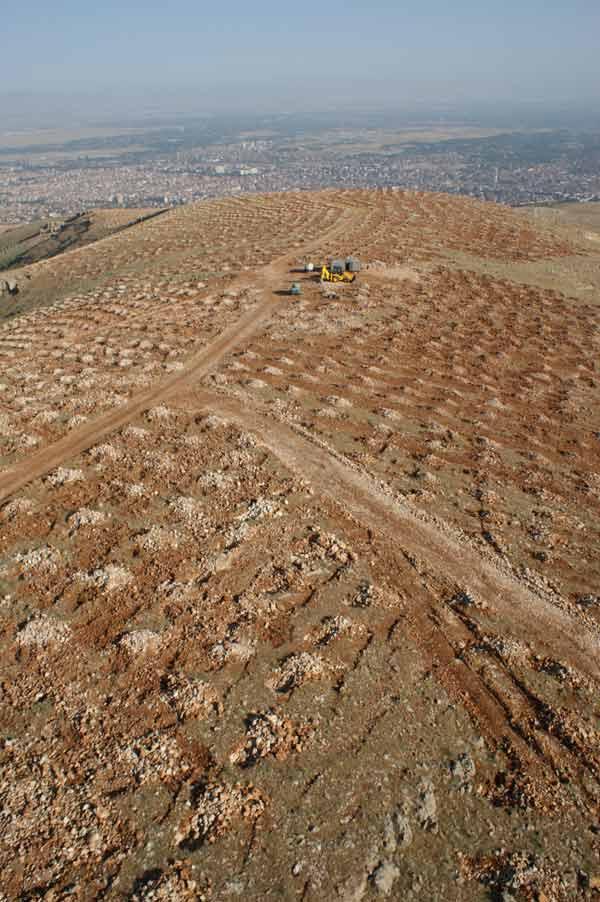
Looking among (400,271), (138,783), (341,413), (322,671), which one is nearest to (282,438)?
(341,413)

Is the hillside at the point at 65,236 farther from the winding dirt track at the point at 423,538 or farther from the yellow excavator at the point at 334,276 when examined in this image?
the winding dirt track at the point at 423,538

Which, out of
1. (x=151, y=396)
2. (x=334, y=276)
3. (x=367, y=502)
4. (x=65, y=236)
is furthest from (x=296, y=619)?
(x=65, y=236)

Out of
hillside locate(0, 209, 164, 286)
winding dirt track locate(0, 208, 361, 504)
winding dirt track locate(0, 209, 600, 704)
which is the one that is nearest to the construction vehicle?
winding dirt track locate(0, 208, 361, 504)

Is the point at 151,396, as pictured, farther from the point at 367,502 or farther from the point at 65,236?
the point at 65,236

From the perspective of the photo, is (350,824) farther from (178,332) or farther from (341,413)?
(178,332)

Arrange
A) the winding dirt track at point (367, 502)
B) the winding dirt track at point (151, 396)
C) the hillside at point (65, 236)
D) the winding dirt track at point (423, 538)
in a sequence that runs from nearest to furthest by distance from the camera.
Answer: the winding dirt track at point (423, 538) < the winding dirt track at point (367, 502) < the winding dirt track at point (151, 396) < the hillside at point (65, 236)

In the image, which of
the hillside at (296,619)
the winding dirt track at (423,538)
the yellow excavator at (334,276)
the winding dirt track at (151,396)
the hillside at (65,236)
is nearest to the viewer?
the hillside at (296,619)

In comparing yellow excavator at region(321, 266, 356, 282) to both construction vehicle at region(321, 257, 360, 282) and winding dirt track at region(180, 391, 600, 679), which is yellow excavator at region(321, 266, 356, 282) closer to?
construction vehicle at region(321, 257, 360, 282)

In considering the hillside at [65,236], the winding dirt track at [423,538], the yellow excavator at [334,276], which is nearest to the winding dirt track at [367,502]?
the winding dirt track at [423,538]
